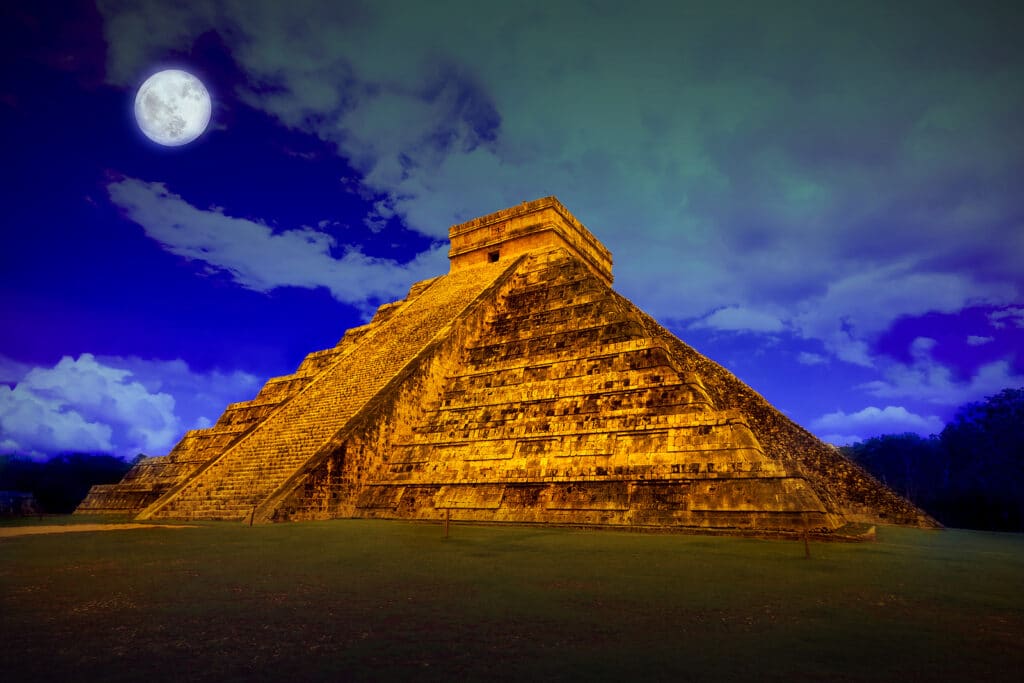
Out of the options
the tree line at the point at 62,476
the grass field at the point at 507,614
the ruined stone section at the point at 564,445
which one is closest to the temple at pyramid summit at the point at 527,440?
the ruined stone section at the point at 564,445

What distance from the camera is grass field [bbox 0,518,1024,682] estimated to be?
273 centimetres

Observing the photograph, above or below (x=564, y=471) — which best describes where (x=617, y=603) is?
below

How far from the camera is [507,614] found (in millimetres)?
3701

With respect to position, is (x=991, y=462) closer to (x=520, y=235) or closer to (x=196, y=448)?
(x=520, y=235)

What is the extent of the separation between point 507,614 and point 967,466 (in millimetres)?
29650

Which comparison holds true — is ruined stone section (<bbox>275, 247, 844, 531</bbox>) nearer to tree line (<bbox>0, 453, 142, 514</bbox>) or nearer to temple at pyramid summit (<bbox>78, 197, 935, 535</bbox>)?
temple at pyramid summit (<bbox>78, 197, 935, 535</bbox>)

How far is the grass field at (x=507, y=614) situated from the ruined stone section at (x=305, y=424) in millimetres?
4693

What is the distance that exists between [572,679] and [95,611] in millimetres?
3435

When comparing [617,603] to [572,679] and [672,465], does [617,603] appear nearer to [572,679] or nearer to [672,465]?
[572,679]

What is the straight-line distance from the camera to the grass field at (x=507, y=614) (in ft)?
8.95

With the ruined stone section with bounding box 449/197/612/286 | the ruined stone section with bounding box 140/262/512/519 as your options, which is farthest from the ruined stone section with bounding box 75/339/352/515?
the ruined stone section with bounding box 449/197/612/286

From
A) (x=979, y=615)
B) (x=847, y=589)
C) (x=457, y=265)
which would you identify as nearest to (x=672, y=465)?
(x=847, y=589)

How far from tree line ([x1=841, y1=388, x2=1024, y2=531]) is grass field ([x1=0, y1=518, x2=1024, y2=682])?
14.8 m

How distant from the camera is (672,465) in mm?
8945
